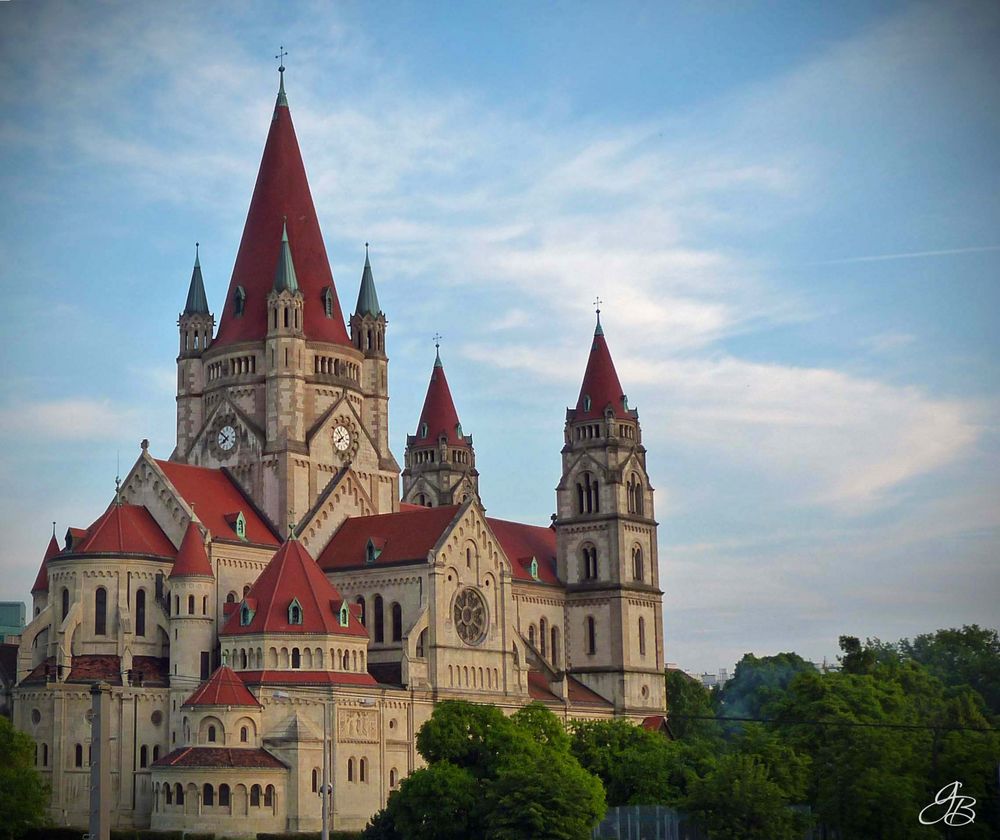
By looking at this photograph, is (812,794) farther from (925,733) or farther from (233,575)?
(233,575)

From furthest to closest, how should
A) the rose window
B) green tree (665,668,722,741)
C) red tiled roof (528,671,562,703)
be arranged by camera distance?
green tree (665,668,722,741)
red tiled roof (528,671,562,703)
the rose window

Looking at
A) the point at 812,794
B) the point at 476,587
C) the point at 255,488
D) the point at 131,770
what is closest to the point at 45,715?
the point at 131,770

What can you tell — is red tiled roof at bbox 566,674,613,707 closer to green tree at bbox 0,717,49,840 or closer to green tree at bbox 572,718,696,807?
green tree at bbox 572,718,696,807

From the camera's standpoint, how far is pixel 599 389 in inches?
5037

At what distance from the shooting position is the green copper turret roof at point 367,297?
388 feet

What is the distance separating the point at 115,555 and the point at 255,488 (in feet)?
43.1

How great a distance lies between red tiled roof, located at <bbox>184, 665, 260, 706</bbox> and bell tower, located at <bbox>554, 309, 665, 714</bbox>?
38503mm

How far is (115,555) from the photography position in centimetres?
9750

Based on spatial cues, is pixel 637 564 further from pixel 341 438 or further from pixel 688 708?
pixel 341 438

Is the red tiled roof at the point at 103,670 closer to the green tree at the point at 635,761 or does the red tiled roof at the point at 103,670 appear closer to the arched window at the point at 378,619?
the arched window at the point at 378,619

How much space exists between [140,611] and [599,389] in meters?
44.1

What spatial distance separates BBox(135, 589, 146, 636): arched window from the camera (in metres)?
98.0
